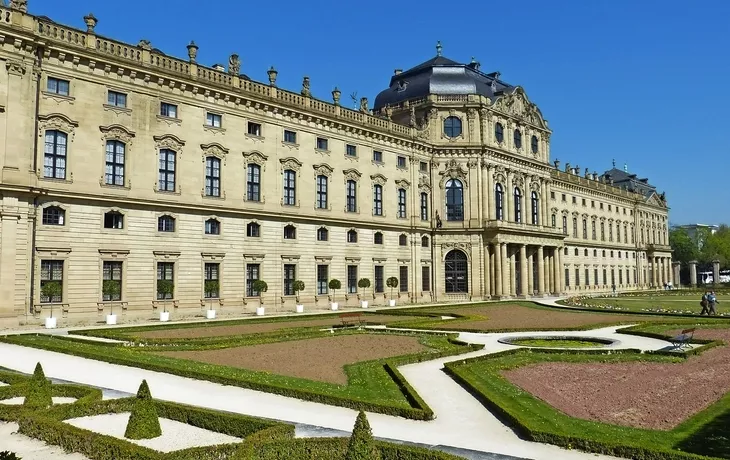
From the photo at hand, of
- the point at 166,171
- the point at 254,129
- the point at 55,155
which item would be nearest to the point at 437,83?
the point at 254,129

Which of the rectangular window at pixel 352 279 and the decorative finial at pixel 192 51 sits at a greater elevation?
the decorative finial at pixel 192 51

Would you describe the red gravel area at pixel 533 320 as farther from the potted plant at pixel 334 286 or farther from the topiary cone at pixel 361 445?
the topiary cone at pixel 361 445

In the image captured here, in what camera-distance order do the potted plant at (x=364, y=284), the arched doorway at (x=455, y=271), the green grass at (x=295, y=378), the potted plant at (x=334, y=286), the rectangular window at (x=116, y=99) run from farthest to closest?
the arched doorway at (x=455, y=271) → the potted plant at (x=364, y=284) → the potted plant at (x=334, y=286) → the rectangular window at (x=116, y=99) → the green grass at (x=295, y=378)

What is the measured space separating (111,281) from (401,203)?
2838cm

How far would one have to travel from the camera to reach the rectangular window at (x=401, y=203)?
177 ft

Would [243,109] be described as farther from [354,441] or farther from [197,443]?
[354,441]

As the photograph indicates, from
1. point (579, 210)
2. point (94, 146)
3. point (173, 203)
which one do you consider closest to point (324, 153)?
point (173, 203)

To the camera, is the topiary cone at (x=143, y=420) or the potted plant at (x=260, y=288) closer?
the topiary cone at (x=143, y=420)

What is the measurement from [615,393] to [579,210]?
235 ft

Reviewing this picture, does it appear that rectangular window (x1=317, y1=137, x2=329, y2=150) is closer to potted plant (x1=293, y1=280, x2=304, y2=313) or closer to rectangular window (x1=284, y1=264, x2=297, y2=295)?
rectangular window (x1=284, y1=264, x2=297, y2=295)

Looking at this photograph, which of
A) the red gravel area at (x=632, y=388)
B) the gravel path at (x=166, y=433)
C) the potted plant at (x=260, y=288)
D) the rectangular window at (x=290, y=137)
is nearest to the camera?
the gravel path at (x=166, y=433)

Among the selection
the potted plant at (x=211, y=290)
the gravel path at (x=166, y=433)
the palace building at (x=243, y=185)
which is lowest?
the gravel path at (x=166, y=433)

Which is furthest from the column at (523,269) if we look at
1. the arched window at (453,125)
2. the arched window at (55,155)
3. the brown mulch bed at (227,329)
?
the arched window at (55,155)


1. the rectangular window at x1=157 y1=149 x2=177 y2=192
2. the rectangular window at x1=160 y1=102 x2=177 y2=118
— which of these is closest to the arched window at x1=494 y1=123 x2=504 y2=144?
the rectangular window at x1=160 y1=102 x2=177 y2=118
